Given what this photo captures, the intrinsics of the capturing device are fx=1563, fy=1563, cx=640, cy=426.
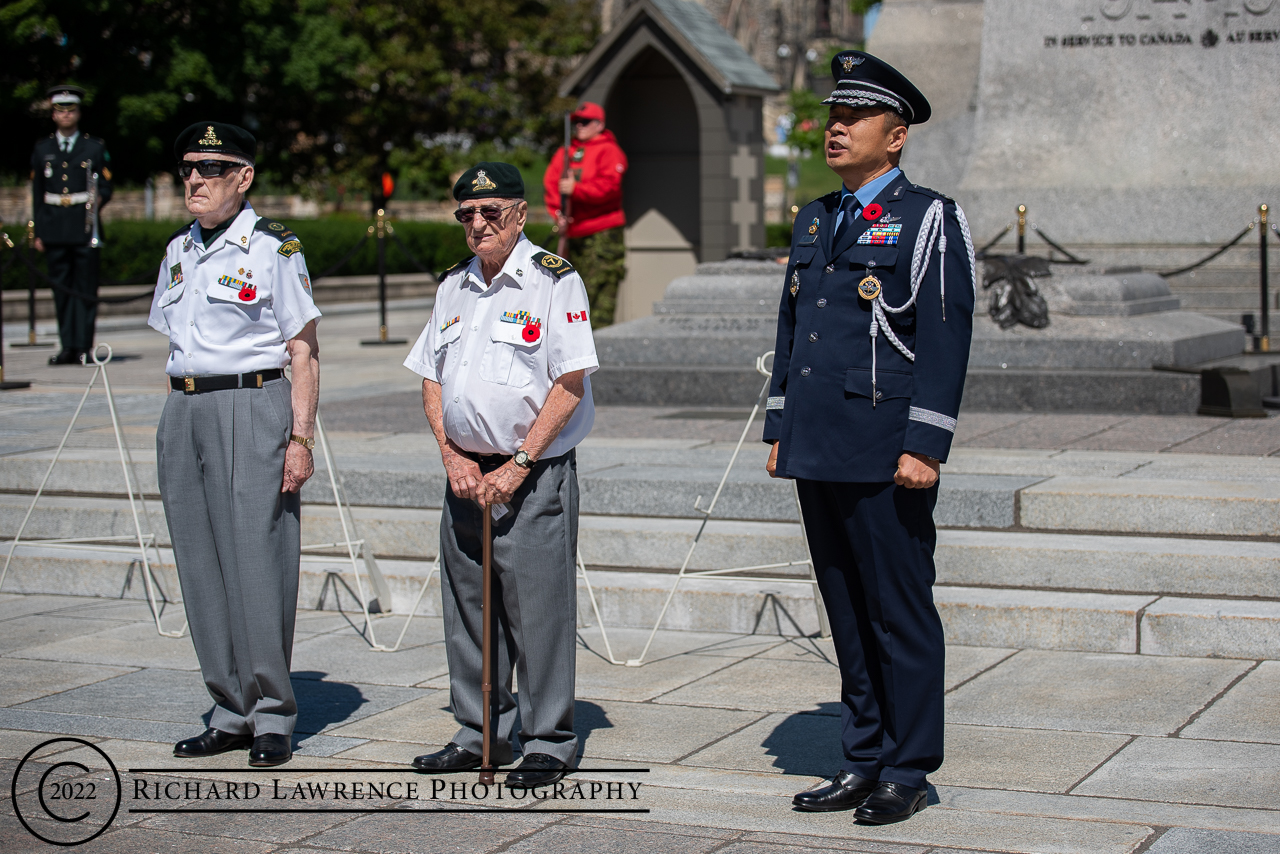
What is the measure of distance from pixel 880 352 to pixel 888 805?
1.22 meters

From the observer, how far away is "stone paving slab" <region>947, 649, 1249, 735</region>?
17.1 ft

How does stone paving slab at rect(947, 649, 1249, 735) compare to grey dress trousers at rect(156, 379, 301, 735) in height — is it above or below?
below

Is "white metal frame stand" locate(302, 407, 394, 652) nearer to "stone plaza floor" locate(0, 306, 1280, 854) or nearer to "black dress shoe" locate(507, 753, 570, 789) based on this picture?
"stone plaza floor" locate(0, 306, 1280, 854)

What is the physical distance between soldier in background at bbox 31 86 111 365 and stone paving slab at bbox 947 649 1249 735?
1114cm

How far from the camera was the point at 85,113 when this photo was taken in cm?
3191

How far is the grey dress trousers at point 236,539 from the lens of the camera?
5004 millimetres

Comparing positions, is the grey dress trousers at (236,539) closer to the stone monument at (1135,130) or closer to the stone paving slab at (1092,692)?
the stone paving slab at (1092,692)

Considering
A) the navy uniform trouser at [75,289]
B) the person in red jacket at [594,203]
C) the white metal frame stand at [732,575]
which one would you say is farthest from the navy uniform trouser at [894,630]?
the navy uniform trouser at [75,289]

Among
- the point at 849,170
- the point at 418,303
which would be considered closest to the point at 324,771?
the point at 849,170

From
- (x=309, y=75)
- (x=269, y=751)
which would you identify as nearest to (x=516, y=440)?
(x=269, y=751)

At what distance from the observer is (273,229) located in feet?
17.0

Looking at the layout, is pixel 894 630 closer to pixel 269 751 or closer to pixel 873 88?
pixel 873 88

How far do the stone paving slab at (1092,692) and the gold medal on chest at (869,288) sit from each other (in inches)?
69.4

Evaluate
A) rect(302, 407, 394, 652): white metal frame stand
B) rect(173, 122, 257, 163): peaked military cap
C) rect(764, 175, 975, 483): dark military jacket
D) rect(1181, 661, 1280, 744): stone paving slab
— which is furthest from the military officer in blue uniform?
rect(302, 407, 394, 652): white metal frame stand
